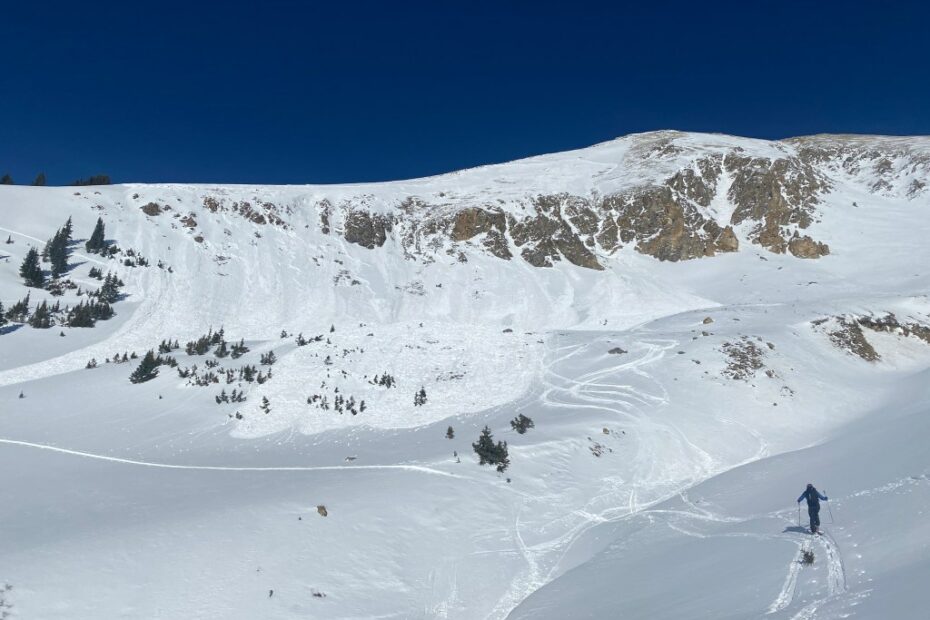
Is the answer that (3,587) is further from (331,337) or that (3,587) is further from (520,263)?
(520,263)

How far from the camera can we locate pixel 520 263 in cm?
5616

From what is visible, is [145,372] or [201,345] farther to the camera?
[201,345]

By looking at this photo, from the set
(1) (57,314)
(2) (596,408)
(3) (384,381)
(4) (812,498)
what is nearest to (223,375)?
(3) (384,381)

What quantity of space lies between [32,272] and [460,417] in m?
31.0

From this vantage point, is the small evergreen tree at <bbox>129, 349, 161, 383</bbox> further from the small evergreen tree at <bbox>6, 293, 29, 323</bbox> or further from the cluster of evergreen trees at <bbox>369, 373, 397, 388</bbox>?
the small evergreen tree at <bbox>6, 293, 29, 323</bbox>

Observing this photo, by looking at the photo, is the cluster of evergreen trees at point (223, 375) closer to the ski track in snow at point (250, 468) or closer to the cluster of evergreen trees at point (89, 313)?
the ski track in snow at point (250, 468)

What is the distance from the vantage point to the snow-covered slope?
398 inches

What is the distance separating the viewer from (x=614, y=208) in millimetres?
65812

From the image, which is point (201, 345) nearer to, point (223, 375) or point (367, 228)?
point (223, 375)

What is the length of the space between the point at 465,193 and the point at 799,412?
50686mm

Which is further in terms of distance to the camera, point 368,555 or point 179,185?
point 179,185

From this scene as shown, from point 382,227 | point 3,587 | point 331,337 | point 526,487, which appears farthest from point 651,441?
point 382,227

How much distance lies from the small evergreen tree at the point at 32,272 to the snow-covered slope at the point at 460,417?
111cm

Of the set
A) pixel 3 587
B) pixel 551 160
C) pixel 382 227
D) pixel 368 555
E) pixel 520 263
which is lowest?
pixel 368 555
